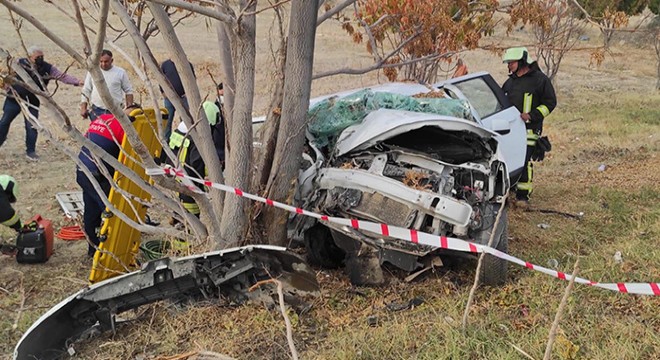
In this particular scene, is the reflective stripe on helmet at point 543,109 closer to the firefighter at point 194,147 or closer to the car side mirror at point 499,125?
the car side mirror at point 499,125

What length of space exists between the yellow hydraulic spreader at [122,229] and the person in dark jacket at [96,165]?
122mm

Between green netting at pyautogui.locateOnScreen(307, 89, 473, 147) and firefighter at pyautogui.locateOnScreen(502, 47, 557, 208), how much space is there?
166cm

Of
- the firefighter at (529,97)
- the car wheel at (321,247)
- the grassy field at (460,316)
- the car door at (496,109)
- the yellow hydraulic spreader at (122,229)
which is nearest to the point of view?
the grassy field at (460,316)

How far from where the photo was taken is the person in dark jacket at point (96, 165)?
5.16 m

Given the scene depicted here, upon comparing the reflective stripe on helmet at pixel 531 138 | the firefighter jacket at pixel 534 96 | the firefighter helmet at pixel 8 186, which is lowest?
the reflective stripe on helmet at pixel 531 138

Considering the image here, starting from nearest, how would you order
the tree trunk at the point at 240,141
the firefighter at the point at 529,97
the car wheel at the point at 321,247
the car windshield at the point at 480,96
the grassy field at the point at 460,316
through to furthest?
the grassy field at the point at 460,316, the tree trunk at the point at 240,141, the car wheel at the point at 321,247, the car windshield at the point at 480,96, the firefighter at the point at 529,97

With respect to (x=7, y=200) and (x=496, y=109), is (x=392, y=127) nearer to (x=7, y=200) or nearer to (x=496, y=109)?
(x=496, y=109)

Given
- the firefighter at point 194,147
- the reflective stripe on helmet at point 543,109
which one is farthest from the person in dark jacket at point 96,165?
the reflective stripe on helmet at point 543,109

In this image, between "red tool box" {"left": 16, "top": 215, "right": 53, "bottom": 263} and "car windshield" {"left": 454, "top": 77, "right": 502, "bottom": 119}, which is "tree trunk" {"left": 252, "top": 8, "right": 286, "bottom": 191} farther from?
"car windshield" {"left": 454, "top": 77, "right": 502, "bottom": 119}

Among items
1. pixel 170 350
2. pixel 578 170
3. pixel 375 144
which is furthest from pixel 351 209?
pixel 578 170

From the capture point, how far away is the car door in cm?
617

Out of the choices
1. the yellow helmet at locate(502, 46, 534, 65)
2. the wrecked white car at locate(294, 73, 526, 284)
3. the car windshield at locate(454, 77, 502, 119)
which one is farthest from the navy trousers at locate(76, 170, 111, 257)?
the yellow helmet at locate(502, 46, 534, 65)

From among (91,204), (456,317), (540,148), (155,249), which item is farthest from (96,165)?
(540,148)

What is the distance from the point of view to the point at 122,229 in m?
4.98
